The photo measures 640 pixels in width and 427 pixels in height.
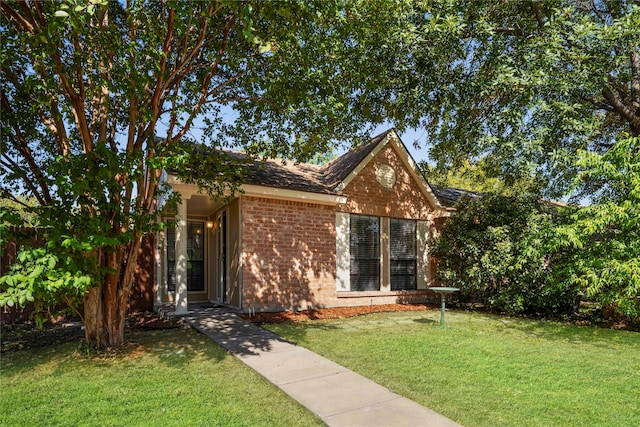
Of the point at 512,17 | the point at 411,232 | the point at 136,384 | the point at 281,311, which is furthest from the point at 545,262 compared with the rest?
the point at 136,384

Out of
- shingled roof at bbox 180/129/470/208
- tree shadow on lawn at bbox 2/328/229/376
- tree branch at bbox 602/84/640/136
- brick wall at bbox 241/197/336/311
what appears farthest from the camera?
shingled roof at bbox 180/129/470/208

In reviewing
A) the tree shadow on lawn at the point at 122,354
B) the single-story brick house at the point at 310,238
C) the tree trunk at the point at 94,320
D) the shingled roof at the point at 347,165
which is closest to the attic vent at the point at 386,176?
the single-story brick house at the point at 310,238

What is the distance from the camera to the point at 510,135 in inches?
328

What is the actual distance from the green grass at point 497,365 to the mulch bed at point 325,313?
0.67 meters

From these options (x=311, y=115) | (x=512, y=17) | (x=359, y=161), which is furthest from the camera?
(x=359, y=161)

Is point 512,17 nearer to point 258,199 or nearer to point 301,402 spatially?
point 258,199

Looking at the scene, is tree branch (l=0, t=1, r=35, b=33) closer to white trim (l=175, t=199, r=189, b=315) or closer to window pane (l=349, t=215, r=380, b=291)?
white trim (l=175, t=199, r=189, b=315)

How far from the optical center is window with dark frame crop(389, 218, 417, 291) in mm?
12062

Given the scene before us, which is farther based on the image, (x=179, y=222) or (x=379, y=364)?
(x=179, y=222)

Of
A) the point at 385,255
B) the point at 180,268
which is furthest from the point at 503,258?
the point at 180,268

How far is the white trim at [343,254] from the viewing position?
10938mm

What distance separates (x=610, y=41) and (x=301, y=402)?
8.75 m

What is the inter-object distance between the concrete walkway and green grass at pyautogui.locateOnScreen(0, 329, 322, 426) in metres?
0.20

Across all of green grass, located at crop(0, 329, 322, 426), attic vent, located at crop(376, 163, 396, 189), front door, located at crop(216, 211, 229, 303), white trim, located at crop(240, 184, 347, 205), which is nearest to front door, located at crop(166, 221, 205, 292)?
front door, located at crop(216, 211, 229, 303)
